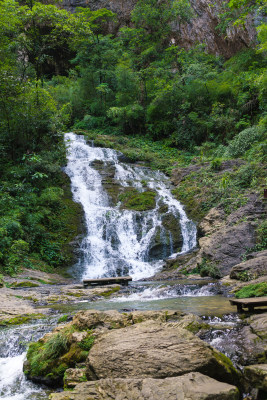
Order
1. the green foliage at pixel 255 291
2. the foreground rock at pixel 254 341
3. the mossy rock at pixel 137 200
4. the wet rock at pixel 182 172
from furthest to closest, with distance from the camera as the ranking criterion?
the wet rock at pixel 182 172 < the mossy rock at pixel 137 200 < the green foliage at pixel 255 291 < the foreground rock at pixel 254 341

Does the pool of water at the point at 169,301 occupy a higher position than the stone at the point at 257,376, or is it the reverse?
the pool of water at the point at 169,301

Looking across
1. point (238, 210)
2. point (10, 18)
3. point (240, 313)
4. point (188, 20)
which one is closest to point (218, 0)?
point (188, 20)

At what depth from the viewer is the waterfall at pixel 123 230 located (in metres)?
14.6

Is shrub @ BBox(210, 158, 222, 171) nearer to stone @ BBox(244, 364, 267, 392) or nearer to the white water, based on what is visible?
the white water

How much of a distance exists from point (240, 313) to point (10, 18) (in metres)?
18.4

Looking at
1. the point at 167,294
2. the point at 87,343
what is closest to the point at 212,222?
the point at 167,294

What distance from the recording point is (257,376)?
3.23m

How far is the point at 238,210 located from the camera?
43.4ft

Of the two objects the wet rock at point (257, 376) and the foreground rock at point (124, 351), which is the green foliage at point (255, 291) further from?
the wet rock at point (257, 376)

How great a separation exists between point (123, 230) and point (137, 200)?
2.75 meters

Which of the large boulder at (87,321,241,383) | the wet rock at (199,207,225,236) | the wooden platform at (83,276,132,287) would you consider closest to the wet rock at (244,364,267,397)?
the large boulder at (87,321,241,383)

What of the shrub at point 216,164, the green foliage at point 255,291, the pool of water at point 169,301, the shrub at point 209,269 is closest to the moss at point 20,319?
the pool of water at point 169,301

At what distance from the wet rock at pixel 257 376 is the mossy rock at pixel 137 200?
14.4m

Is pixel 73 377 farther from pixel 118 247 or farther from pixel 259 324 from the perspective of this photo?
pixel 118 247
